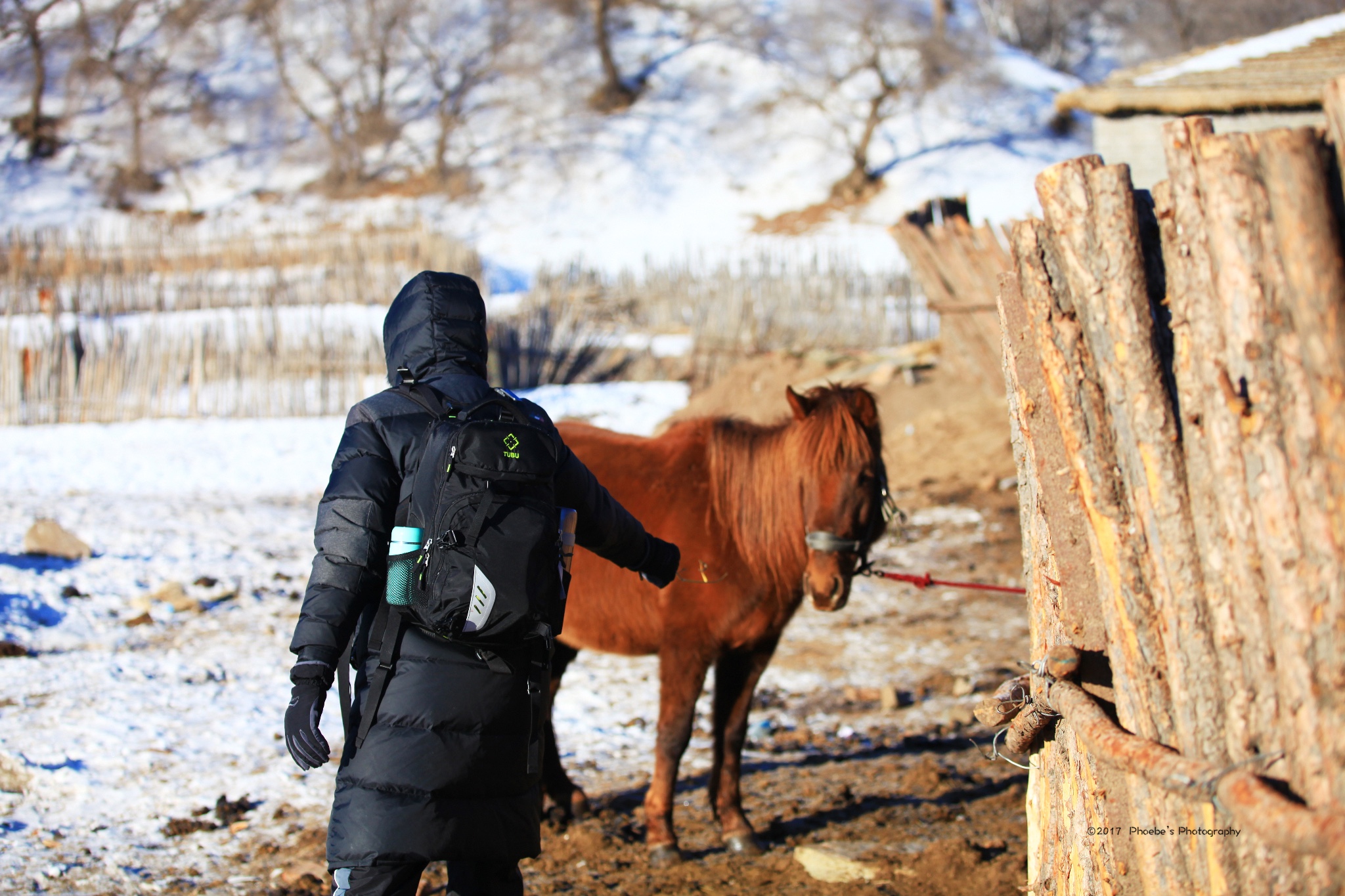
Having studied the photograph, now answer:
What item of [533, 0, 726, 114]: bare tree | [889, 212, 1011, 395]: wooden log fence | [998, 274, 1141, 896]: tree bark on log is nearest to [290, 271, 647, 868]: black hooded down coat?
[998, 274, 1141, 896]: tree bark on log

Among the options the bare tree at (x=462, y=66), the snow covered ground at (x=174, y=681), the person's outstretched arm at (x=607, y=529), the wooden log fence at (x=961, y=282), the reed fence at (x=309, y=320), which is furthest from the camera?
the bare tree at (x=462, y=66)

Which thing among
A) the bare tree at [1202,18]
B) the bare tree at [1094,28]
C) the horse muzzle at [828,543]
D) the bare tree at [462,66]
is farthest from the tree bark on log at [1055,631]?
the bare tree at [1094,28]

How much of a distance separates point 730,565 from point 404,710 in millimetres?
1868

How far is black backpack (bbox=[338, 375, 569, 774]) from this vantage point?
7.38 feet

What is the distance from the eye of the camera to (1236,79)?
10.8m

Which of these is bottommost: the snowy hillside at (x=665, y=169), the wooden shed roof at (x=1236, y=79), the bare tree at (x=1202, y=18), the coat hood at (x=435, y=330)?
the coat hood at (x=435, y=330)

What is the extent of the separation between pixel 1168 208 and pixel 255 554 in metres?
7.29

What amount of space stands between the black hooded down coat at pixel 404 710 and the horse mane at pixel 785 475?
1.69m

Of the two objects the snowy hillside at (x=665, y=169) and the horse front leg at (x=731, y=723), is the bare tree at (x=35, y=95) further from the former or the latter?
the horse front leg at (x=731, y=723)

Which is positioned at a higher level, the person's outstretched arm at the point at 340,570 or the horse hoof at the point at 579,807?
the person's outstretched arm at the point at 340,570

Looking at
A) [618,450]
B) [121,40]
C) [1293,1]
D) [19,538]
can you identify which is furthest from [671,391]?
[121,40]

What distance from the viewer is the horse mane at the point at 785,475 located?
384 cm

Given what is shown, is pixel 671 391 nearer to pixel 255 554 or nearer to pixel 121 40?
pixel 255 554

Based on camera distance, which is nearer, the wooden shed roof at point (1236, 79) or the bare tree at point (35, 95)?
the wooden shed roof at point (1236, 79)
